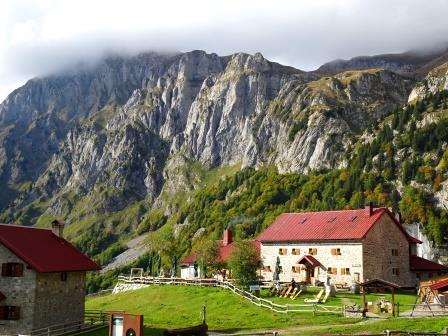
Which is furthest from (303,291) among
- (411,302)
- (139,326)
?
(139,326)

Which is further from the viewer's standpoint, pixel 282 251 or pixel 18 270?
pixel 282 251

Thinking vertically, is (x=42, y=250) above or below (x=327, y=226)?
below

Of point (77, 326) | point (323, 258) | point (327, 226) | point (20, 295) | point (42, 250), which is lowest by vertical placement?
point (77, 326)

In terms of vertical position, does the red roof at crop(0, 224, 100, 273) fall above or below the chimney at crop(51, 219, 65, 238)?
below

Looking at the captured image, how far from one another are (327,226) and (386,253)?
9.09 m

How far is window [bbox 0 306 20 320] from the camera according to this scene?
52006 mm

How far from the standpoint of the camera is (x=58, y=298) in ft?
182

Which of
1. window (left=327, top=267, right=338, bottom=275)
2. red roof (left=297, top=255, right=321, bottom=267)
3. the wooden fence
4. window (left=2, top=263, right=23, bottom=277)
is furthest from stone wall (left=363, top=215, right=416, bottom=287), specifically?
window (left=2, top=263, right=23, bottom=277)

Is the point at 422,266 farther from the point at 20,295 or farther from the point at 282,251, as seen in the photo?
the point at 20,295

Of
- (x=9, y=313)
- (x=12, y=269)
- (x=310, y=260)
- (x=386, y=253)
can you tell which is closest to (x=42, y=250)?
(x=12, y=269)

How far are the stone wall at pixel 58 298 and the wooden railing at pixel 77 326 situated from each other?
2.78 feet

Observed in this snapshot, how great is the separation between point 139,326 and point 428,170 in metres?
153

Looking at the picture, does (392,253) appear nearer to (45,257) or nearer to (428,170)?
(45,257)

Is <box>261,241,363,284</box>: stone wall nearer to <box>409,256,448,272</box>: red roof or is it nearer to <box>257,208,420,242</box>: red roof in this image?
<box>257,208,420,242</box>: red roof
